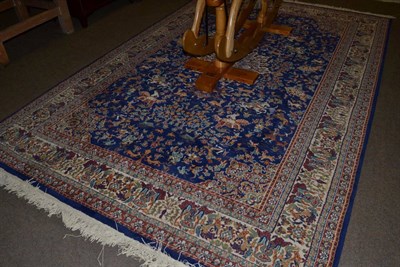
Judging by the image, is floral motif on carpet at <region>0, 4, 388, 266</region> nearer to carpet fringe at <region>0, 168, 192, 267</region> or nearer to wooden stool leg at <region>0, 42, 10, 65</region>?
carpet fringe at <region>0, 168, 192, 267</region>

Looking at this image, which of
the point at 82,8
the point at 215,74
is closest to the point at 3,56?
the point at 82,8

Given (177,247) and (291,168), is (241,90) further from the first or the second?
(177,247)

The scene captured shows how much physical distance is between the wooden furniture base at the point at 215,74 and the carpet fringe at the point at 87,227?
3.67 feet

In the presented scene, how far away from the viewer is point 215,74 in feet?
7.18

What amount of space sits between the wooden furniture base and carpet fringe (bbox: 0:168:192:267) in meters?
1.12

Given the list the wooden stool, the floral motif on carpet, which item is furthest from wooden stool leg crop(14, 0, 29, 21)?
the floral motif on carpet

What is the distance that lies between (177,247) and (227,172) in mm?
456

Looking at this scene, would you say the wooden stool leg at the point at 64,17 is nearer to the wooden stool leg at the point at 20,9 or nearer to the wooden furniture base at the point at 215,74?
the wooden stool leg at the point at 20,9

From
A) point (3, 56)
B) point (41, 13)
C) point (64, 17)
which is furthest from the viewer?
point (64, 17)

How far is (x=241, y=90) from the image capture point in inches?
84.2

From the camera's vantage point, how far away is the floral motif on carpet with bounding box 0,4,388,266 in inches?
52.7

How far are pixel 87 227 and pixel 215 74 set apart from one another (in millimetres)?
1289

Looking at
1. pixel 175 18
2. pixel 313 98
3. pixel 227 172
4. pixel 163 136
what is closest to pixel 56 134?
pixel 163 136

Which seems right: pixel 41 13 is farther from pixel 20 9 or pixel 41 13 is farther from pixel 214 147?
pixel 214 147
